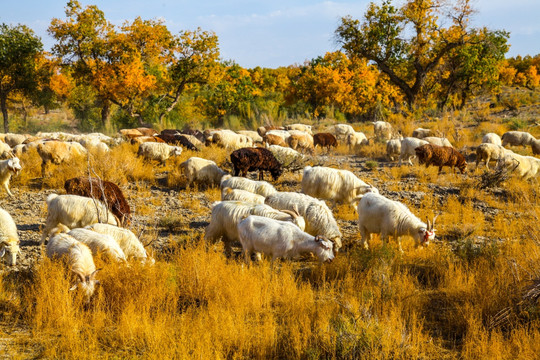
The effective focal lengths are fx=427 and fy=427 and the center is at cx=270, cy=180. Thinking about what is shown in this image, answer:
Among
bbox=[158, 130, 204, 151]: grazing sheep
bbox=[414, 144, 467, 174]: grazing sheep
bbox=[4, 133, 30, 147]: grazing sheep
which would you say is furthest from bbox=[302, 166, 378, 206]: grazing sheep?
bbox=[4, 133, 30, 147]: grazing sheep

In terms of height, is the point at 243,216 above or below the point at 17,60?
below

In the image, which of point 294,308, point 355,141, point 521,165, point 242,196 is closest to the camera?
point 294,308

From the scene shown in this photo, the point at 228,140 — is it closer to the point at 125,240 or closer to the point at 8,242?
the point at 125,240

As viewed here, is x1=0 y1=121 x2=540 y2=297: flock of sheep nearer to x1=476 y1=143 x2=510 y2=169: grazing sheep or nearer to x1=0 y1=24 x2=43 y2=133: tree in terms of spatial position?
x1=476 y1=143 x2=510 y2=169: grazing sheep

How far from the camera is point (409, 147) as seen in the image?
15.9m

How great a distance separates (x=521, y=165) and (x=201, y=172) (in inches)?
377

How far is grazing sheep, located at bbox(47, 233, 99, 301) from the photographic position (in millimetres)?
4958

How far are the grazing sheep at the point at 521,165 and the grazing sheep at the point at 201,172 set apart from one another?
324 inches

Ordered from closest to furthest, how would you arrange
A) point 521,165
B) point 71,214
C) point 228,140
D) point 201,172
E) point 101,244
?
point 101,244 < point 71,214 < point 201,172 < point 521,165 < point 228,140

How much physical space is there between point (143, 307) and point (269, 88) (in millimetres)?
48297

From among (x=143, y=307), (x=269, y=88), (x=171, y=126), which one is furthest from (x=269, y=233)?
(x=269, y=88)

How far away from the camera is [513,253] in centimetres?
646

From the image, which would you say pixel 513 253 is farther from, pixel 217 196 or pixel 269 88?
pixel 269 88

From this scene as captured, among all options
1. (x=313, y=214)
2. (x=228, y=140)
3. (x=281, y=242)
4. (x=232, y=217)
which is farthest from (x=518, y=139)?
(x=281, y=242)
